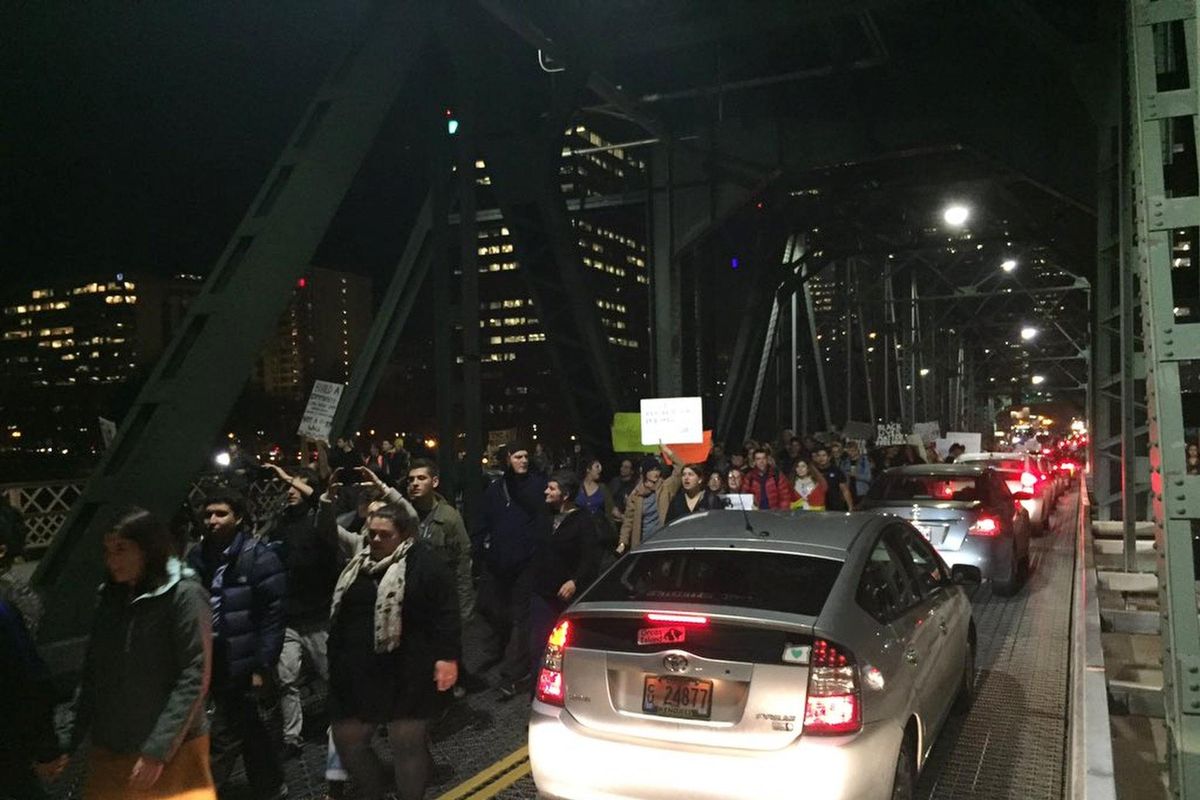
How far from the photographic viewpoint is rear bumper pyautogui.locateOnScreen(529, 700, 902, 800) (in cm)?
362

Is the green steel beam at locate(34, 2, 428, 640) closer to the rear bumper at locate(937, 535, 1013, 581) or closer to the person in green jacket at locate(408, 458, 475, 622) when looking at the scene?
the person in green jacket at locate(408, 458, 475, 622)

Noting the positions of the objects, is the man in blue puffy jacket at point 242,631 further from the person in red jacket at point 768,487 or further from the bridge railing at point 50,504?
the bridge railing at point 50,504

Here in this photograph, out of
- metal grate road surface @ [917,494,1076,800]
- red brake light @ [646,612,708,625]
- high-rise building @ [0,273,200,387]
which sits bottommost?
metal grate road surface @ [917,494,1076,800]

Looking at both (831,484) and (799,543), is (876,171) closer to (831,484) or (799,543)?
(831,484)

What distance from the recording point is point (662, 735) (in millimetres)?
3816

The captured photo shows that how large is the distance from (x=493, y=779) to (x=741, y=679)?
2.08m

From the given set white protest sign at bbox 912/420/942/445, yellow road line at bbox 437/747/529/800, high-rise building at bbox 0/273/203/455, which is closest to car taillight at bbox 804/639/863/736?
yellow road line at bbox 437/747/529/800

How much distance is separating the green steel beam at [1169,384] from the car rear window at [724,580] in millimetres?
1398

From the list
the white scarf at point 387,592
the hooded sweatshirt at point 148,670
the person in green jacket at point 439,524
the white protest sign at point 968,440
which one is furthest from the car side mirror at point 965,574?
the white protest sign at point 968,440

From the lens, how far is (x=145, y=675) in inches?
133

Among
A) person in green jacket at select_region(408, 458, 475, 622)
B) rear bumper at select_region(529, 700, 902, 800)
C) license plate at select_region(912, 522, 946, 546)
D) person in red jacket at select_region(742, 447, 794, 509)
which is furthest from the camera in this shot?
person in red jacket at select_region(742, 447, 794, 509)

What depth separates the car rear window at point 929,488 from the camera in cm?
1030

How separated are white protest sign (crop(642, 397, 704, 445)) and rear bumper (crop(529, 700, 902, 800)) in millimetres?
7709

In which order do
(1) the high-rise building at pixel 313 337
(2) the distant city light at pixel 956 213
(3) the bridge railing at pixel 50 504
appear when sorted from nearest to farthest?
(3) the bridge railing at pixel 50 504 < (2) the distant city light at pixel 956 213 < (1) the high-rise building at pixel 313 337
